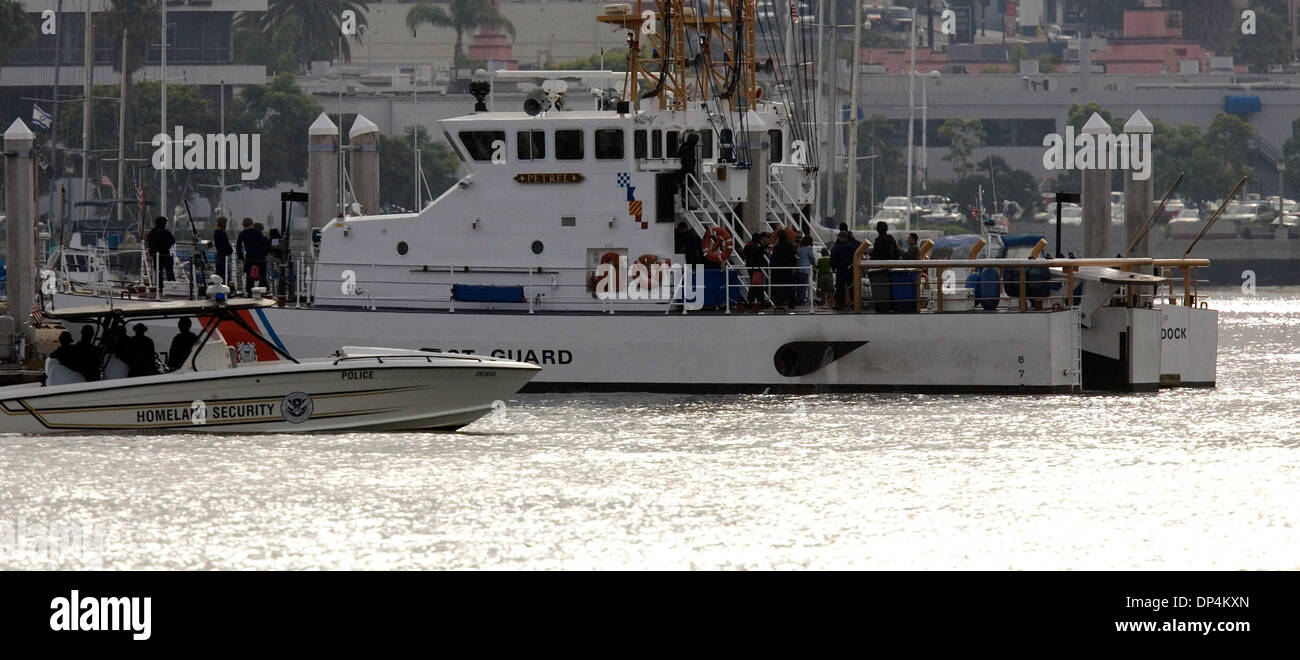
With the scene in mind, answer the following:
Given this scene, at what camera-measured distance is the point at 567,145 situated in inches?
1251

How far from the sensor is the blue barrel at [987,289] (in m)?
31.2

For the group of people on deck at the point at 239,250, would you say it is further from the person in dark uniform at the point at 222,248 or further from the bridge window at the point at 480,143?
the bridge window at the point at 480,143

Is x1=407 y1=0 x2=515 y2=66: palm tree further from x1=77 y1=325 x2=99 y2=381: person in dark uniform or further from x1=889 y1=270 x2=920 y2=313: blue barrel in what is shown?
x1=77 y1=325 x2=99 y2=381: person in dark uniform

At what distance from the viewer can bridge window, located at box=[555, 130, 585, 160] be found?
3173 centimetres

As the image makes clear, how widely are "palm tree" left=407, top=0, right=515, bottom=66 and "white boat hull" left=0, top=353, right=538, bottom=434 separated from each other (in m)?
111

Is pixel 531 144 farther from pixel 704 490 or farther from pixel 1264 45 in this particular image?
pixel 1264 45

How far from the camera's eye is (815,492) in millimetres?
Result: 24125

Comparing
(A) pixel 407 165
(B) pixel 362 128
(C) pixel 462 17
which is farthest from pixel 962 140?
(B) pixel 362 128

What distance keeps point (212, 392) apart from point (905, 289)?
11.1 metres

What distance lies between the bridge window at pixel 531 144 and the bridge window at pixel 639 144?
58.2 inches
